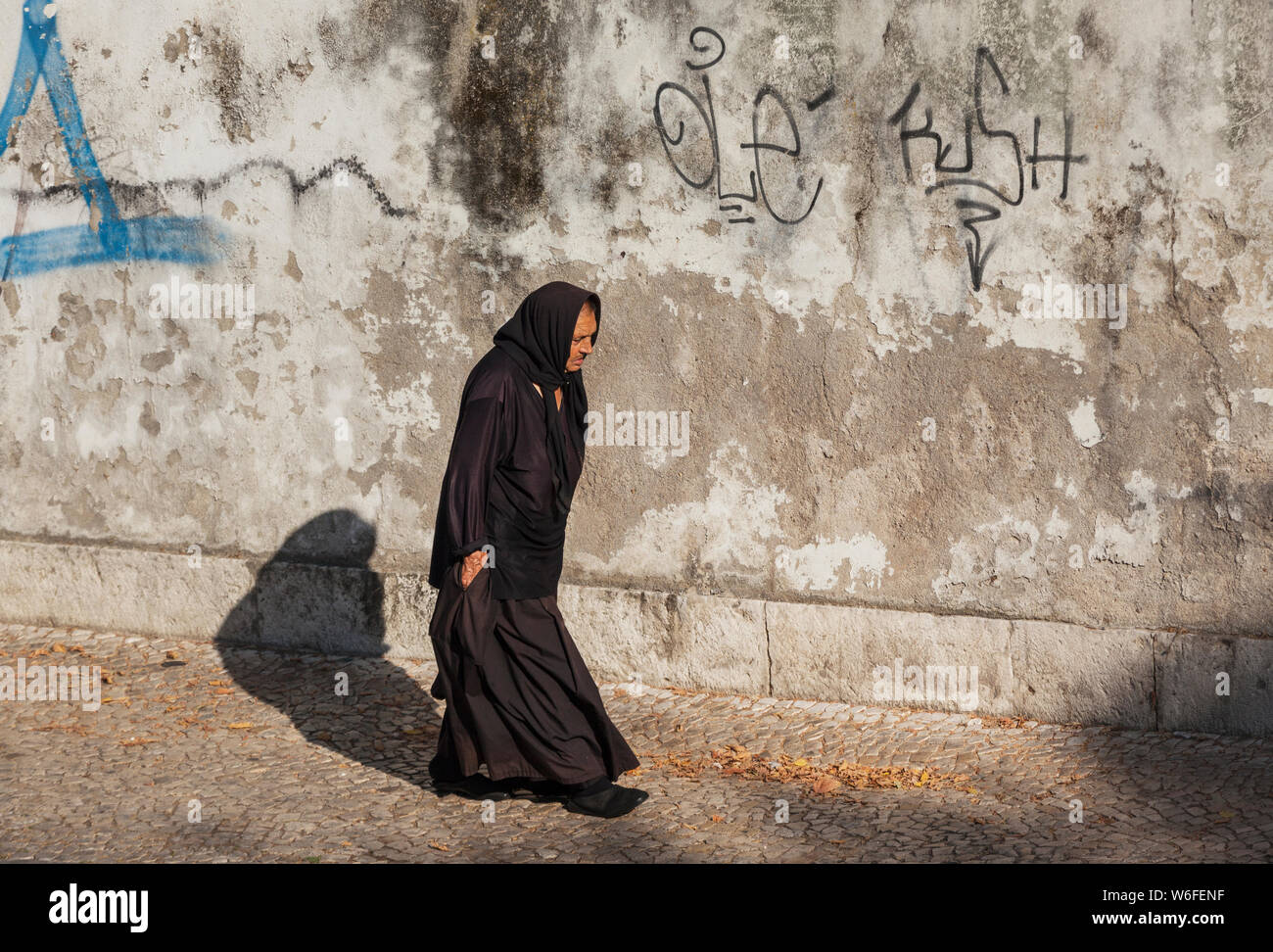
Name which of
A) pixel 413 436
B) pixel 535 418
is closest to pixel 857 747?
pixel 535 418

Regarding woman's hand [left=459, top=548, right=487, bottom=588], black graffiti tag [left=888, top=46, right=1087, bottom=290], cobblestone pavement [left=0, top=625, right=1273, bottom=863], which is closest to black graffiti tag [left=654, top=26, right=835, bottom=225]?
black graffiti tag [left=888, top=46, right=1087, bottom=290]

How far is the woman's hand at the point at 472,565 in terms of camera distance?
5.08m

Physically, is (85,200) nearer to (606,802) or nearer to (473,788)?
(473,788)

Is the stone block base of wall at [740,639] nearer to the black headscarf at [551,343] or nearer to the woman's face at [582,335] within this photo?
the black headscarf at [551,343]

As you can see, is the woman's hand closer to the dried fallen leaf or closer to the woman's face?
the woman's face

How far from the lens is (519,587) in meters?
5.17

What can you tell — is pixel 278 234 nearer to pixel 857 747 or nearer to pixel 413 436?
pixel 413 436

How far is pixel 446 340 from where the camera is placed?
22.7ft

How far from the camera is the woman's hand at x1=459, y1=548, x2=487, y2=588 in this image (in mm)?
5082

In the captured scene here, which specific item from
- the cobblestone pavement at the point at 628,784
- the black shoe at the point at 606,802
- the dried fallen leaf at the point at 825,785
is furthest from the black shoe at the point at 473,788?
the dried fallen leaf at the point at 825,785

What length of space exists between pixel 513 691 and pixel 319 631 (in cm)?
237

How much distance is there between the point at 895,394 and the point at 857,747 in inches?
62.3

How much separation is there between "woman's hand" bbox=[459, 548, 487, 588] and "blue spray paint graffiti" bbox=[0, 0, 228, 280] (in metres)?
3.18

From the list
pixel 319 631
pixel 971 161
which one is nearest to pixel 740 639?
pixel 319 631
